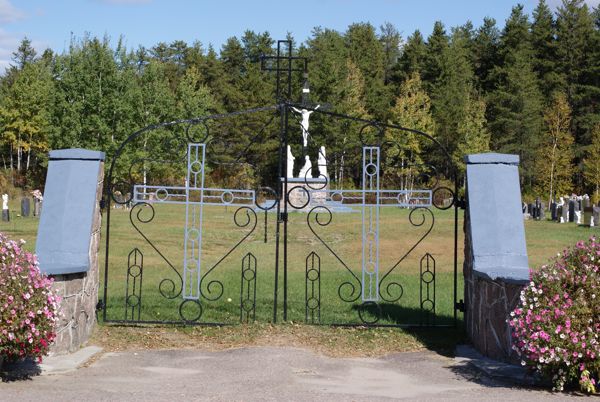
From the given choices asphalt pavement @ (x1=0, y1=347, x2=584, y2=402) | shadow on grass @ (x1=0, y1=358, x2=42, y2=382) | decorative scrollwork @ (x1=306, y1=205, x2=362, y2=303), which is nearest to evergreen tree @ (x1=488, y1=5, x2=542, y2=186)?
decorative scrollwork @ (x1=306, y1=205, x2=362, y2=303)

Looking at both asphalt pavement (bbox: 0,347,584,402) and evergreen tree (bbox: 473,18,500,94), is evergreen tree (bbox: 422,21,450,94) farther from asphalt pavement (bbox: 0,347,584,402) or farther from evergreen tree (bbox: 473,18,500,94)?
asphalt pavement (bbox: 0,347,584,402)

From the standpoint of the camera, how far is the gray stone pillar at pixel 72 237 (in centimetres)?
712

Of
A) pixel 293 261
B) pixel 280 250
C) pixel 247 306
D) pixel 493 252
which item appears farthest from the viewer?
pixel 280 250

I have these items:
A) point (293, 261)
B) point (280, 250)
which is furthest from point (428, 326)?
point (280, 250)

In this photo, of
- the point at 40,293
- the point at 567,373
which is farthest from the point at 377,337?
the point at 40,293

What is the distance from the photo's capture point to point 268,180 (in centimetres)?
4219

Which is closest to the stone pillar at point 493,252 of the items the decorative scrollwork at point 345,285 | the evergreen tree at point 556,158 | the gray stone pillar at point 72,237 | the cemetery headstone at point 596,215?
the decorative scrollwork at point 345,285

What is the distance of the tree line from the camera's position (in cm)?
4038

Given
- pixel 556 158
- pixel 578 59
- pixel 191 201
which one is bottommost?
pixel 191 201

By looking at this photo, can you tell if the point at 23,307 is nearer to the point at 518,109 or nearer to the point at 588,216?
the point at 588,216

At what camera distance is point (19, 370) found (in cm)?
635

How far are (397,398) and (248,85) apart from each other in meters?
46.1

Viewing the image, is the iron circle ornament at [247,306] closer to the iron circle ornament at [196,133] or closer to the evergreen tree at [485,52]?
the iron circle ornament at [196,133]

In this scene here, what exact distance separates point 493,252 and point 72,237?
399cm
